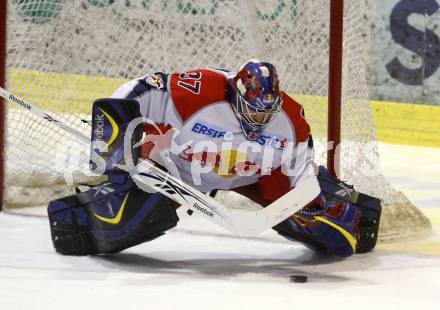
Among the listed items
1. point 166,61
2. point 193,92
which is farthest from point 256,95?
point 166,61

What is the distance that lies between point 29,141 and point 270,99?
1779 millimetres

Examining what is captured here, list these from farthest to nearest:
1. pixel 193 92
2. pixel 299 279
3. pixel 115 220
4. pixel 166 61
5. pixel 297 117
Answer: pixel 166 61 → pixel 297 117 → pixel 193 92 → pixel 115 220 → pixel 299 279

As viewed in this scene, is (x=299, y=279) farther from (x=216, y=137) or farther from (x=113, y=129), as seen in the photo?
(x=113, y=129)

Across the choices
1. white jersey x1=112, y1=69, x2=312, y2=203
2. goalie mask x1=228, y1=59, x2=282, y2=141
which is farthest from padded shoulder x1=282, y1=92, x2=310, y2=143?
goalie mask x1=228, y1=59, x2=282, y2=141

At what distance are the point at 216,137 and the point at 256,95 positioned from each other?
0.33 metres

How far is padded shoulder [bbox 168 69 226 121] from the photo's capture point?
4.36 m

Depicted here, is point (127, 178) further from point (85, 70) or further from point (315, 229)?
point (85, 70)

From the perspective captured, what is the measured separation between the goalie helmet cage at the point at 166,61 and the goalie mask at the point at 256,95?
771 millimetres

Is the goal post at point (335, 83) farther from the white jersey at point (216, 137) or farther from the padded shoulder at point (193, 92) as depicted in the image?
the padded shoulder at point (193, 92)

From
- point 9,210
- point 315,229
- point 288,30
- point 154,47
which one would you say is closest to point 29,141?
point 9,210

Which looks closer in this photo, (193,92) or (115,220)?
(115,220)

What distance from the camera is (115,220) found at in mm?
4242

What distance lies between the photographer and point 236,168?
4504 millimetres

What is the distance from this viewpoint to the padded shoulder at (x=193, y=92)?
14.3 feet
